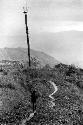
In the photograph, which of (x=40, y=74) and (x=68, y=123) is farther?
(x=40, y=74)

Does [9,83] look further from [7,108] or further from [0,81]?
[7,108]

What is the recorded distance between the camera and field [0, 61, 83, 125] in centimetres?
3294

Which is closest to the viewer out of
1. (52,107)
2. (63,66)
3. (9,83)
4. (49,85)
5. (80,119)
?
(80,119)

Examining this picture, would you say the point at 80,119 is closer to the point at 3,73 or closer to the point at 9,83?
the point at 9,83

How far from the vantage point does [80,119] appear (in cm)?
3234

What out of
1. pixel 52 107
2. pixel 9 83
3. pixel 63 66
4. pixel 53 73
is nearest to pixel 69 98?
pixel 52 107

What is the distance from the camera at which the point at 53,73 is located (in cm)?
6431

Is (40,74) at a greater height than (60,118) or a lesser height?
lesser

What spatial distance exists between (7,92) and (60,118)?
13.1 metres

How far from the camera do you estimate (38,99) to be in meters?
41.6

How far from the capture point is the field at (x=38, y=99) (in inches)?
1297

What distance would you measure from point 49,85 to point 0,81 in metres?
10.2

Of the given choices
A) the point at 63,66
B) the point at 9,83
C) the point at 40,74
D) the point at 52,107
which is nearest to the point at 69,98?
the point at 52,107

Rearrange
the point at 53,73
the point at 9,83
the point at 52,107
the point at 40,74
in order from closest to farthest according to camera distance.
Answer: the point at 52,107, the point at 9,83, the point at 40,74, the point at 53,73
